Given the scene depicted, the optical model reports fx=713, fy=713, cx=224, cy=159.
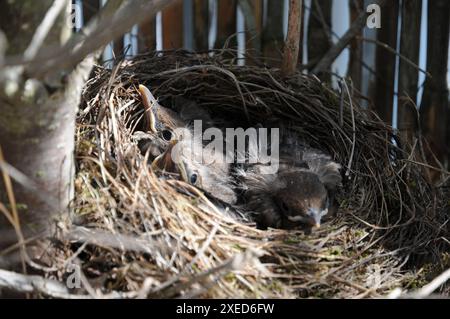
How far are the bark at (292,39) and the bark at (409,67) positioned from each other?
55cm

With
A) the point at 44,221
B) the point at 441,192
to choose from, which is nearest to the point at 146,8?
the point at 44,221

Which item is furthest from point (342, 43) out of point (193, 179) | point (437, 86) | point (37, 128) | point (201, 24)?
point (37, 128)

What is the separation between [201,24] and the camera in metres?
3.43

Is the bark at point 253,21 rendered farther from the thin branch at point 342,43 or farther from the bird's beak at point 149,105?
the bird's beak at point 149,105

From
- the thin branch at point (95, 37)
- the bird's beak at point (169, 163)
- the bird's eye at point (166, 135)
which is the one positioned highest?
the thin branch at point (95, 37)

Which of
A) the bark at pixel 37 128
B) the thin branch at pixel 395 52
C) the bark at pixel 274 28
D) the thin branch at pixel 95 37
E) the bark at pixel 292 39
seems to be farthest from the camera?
the bark at pixel 274 28

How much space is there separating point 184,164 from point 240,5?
103cm

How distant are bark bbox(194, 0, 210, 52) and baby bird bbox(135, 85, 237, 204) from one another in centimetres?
61

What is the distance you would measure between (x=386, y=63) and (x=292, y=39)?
80 centimetres

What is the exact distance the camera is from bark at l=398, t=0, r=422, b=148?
3188 mm

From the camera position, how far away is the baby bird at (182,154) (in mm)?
2600

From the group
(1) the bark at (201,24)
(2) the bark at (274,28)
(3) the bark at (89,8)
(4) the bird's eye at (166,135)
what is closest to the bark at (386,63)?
(2) the bark at (274,28)

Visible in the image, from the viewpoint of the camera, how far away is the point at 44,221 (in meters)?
1.97

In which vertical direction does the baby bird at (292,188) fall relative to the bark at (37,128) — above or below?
below
